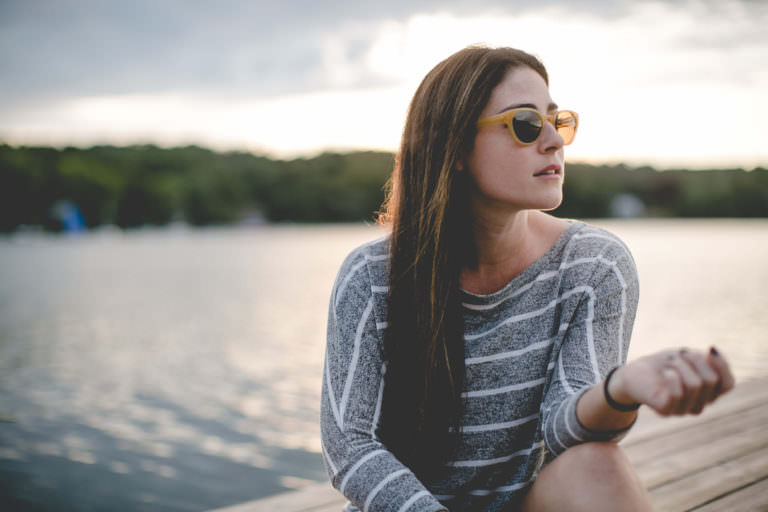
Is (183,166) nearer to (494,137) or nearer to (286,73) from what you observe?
(286,73)

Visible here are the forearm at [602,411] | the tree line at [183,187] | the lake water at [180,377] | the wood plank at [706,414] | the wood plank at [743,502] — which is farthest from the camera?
the tree line at [183,187]

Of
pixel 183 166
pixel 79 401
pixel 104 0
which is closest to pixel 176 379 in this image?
pixel 79 401

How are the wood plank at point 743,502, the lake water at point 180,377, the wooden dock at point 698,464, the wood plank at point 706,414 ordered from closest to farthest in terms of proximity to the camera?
the wood plank at point 743,502 < the wooden dock at point 698,464 < the wood plank at point 706,414 < the lake water at point 180,377

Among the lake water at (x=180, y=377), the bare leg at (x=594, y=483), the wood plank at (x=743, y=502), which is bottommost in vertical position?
the lake water at (x=180, y=377)

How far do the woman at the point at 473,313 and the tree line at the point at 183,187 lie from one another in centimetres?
6223

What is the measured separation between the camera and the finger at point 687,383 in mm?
1050

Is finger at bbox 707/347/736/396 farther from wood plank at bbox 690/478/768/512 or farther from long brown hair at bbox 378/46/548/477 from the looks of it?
wood plank at bbox 690/478/768/512

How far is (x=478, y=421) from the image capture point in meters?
1.63

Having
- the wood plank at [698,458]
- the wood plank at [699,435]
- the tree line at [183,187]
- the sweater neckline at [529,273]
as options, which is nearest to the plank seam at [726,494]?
the wood plank at [698,458]

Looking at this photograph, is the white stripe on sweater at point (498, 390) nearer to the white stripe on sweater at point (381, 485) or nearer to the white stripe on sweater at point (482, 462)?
the white stripe on sweater at point (482, 462)

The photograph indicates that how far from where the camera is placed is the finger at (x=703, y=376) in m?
1.04

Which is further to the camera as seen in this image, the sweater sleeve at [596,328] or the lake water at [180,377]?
the lake water at [180,377]

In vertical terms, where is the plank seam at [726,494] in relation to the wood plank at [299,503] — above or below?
above

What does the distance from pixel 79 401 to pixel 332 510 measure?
278 inches
